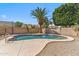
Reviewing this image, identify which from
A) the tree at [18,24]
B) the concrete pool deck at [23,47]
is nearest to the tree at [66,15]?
the concrete pool deck at [23,47]

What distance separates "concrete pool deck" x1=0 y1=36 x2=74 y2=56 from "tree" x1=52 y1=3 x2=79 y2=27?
1.53ft

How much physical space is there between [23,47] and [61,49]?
102 cm

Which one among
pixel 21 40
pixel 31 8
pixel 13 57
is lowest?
pixel 13 57

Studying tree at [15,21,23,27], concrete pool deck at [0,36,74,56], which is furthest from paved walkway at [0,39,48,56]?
tree at [15,21,23,27]

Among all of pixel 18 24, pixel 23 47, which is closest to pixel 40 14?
pixel 18 24

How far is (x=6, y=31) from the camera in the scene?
6316mm

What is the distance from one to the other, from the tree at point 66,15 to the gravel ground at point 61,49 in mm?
506

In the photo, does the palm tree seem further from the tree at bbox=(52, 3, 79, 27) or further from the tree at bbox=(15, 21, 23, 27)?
the tree at bbox=(15, 21, 23, 27)

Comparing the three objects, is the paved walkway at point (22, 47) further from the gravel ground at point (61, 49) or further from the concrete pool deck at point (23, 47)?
Result: the gravel ground at point (61, 49)

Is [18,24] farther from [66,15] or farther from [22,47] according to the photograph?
[66,15]

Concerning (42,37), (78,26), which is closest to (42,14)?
(42,37)

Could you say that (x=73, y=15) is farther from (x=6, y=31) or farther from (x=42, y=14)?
(x=6, y=31)

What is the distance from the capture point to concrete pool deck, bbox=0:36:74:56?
6035mm

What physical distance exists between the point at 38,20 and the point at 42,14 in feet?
0.64
